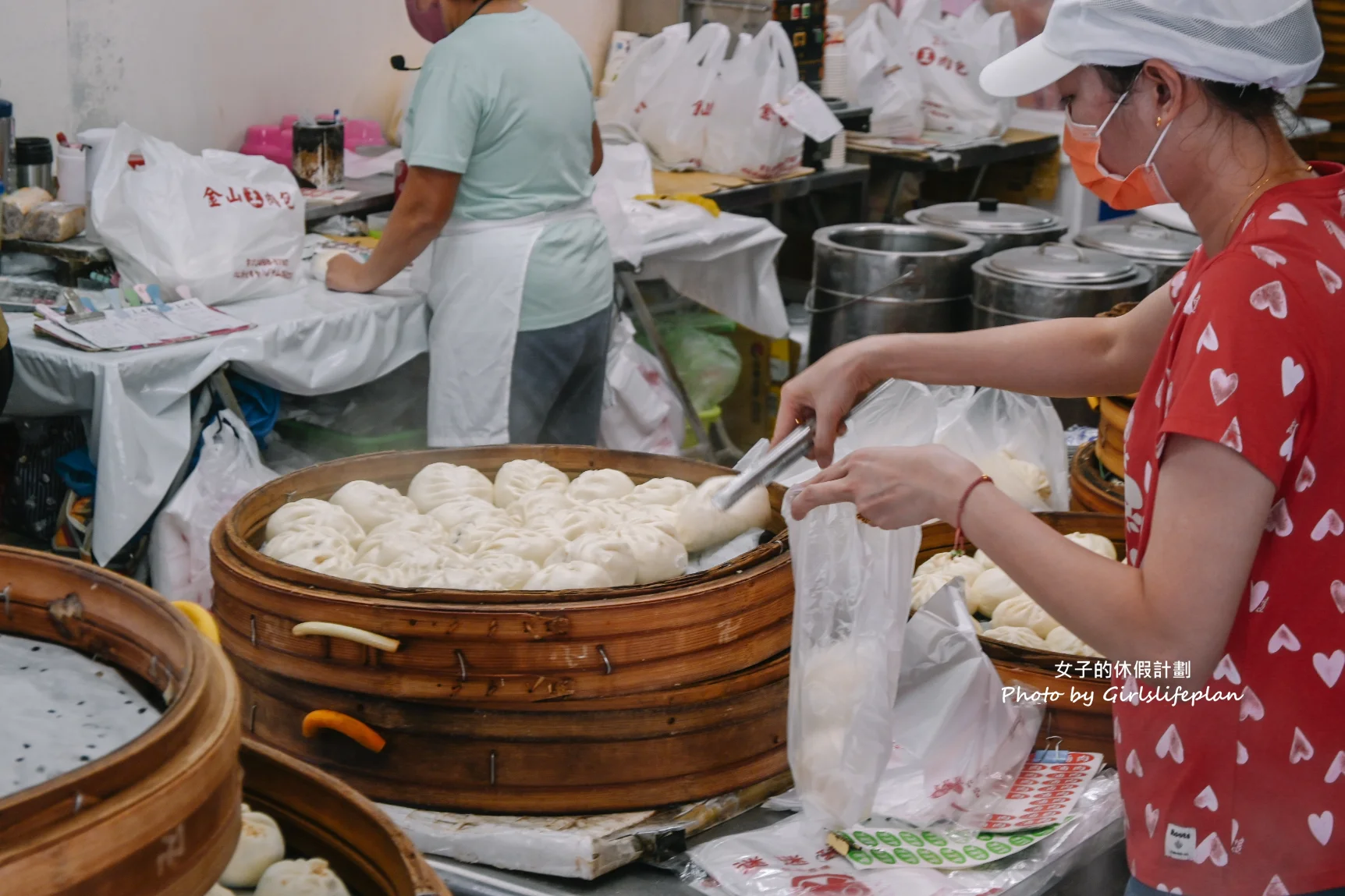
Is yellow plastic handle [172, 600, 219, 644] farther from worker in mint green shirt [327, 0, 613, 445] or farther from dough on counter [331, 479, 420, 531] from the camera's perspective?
worker in mint green shirt [327, 0, 613, 445]

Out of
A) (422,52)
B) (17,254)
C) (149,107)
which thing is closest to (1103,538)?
(17,254)

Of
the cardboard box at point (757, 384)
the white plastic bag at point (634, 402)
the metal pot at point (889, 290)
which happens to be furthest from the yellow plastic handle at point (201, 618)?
the cardboard box at point (757, 384)

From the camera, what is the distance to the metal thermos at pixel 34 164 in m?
3.62

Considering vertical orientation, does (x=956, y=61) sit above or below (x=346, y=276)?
above

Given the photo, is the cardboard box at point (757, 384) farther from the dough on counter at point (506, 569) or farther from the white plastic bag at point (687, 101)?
the dough on counter at point (506, 569)

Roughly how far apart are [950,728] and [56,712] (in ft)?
4.12

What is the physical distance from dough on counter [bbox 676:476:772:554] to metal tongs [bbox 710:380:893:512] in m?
0.24

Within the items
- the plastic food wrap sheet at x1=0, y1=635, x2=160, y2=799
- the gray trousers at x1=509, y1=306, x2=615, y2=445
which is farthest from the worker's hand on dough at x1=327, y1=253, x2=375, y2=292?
the plastic food wrap sheet at x1=0, y1=635, x2=160, y2=799

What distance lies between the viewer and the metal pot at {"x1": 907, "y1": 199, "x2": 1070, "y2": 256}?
4.79m

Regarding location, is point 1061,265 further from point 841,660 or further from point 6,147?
point 6,147

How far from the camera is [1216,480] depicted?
1176mm

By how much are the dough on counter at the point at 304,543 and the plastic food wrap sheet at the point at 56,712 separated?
77cm

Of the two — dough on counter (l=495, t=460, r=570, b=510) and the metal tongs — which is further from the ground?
the metal tongs

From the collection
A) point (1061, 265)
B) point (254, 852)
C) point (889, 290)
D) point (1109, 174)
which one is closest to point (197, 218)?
point (889, 290)
